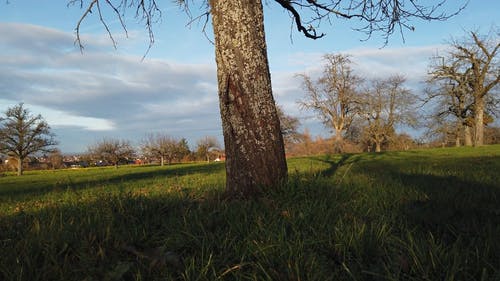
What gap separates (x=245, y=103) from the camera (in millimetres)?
3625

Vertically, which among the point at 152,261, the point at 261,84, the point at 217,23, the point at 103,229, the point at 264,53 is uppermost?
the point at 217,23

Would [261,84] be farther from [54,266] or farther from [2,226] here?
[2,226]

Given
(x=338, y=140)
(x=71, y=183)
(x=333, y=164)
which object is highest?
(x=338, y=140)

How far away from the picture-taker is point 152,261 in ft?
6.39

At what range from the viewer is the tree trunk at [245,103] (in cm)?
361

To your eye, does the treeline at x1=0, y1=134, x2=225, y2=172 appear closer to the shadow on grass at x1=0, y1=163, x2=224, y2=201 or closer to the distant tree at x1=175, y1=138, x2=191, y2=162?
the distant tree at x1=175, y1=138, x2=191, y2=162

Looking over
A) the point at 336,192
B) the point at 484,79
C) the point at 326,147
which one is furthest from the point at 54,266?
the point at 326,147

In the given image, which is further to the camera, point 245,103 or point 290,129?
point 290,129

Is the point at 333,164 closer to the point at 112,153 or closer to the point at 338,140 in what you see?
the point at 338,140

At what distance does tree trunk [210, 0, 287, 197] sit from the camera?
3.61 meters

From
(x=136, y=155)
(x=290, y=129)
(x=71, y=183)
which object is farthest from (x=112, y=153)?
(x=71, y=183)

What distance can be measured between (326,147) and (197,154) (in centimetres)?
2957

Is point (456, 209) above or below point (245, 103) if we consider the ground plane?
below

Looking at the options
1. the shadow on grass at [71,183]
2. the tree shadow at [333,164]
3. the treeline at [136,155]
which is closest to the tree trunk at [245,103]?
the tree shadow at [333,164]
